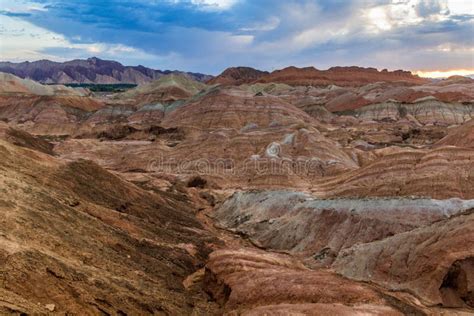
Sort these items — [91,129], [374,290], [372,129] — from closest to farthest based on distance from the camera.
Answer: [374,290] < [372,129] < [91,129]

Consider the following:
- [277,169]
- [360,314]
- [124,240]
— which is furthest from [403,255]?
[277,169]

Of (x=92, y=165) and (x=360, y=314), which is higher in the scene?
(x=92, y=165)


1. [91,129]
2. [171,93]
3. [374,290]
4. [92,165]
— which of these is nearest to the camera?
[374,290]

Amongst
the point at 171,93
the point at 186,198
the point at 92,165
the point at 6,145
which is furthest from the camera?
the point at 171,93

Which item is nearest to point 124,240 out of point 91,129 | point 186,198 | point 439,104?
point 186,198

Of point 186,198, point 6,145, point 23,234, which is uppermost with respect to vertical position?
point 6,145

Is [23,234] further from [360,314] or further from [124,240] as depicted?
[360,314]

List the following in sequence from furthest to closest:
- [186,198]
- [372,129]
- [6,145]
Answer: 1. [372,129]
2. [186,198]
3. [6,145]

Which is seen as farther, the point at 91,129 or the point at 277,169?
the point at 91,129

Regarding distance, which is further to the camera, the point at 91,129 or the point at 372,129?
the point at 91,129

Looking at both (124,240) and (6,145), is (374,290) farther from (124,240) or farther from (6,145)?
(6,145)
